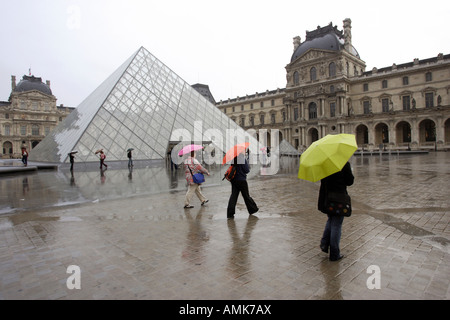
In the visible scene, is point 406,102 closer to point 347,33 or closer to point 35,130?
point 347,33

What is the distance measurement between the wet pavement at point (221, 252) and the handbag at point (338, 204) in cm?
57

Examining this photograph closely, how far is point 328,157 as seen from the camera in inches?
111

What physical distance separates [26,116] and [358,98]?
69160mm

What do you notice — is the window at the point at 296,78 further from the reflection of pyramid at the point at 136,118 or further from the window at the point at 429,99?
the reflection of pyramid at the point at 136,118

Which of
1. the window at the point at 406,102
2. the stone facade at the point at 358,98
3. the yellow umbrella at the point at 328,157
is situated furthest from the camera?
the window at the point at 406,102

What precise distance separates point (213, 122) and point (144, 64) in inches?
Result: 362

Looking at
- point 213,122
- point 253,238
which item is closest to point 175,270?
point 253,238

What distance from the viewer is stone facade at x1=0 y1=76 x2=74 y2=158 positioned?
58.5 m

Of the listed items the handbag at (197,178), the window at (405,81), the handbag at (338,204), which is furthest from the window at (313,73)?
the handbag at (338,204)

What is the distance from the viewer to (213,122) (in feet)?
84.2

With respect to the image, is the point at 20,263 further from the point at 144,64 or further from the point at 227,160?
the point at 144,64

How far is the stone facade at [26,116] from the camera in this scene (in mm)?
58537

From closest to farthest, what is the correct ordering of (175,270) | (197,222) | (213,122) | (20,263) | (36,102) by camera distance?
(175,270)
(20,263)
(197,222)
(213,122)
(36,102)

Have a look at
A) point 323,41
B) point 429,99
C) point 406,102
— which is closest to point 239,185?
point 429,99
